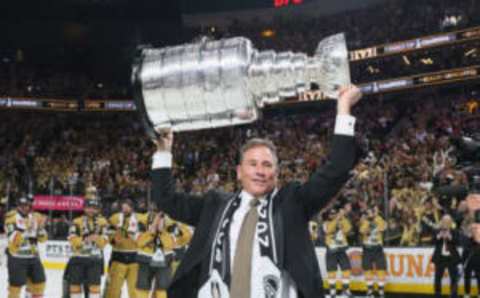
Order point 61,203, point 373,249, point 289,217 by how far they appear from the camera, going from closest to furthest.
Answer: point 289,217 → point 373,249 → point 61,203

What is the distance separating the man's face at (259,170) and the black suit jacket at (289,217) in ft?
0.27

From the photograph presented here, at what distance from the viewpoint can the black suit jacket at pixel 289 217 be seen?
8.15ft

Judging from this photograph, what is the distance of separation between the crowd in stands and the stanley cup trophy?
9136 millimetres

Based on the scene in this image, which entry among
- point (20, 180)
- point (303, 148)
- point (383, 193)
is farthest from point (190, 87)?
point (20, 180)

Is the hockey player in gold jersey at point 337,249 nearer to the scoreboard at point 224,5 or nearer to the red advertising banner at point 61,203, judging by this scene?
the red advertising banner at point 61,203

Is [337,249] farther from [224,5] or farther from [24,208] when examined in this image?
[224,5]

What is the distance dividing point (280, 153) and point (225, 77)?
58.0ft

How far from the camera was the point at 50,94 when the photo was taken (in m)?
26.8

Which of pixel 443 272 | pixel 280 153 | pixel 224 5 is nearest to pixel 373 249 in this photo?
pixel 443 272

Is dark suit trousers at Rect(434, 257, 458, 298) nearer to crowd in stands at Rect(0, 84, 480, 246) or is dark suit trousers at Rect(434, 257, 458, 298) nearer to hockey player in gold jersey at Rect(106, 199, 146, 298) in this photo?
crowd in stands at Rect(0, 84, 480, 246)

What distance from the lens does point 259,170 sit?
2639mm

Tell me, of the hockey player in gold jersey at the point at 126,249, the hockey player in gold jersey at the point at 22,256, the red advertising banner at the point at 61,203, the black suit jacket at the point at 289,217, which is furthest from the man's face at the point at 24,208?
the black suit jacket at the point at 289,217

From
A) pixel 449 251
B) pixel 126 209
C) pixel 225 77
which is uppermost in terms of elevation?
pixel 225 77

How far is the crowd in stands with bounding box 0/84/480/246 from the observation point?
12.5 m
